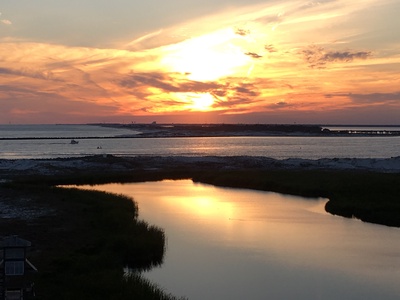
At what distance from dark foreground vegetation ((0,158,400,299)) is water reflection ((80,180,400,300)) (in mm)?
1603

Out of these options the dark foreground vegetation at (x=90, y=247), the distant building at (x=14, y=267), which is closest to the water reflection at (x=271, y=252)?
the dark foreground vegetation at (x=90, y=247)

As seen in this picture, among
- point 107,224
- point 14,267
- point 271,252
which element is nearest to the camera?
point 14,267

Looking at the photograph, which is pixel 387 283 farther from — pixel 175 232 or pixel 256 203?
pixel 256 203

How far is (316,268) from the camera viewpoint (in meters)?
21.0

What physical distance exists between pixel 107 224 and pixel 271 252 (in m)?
8.66

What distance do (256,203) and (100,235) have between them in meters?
18.7

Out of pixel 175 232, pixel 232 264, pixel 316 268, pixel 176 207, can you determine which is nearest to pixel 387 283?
pixel 316 268

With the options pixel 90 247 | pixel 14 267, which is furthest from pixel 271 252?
pixel 14 267

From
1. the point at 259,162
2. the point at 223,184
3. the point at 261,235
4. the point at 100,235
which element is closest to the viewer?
the point at 100,235

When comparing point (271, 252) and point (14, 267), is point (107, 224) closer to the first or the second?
point (271, 252)

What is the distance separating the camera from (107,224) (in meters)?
26.3

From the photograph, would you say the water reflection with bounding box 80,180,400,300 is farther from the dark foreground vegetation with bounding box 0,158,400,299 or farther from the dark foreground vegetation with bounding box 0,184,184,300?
the dark foreground vegetation with bounding box 0,158,400,299

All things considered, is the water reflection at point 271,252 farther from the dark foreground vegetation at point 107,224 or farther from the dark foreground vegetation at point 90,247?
the dark foreground vegetation at point 107,224

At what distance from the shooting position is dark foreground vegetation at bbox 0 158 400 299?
16.1 meters
